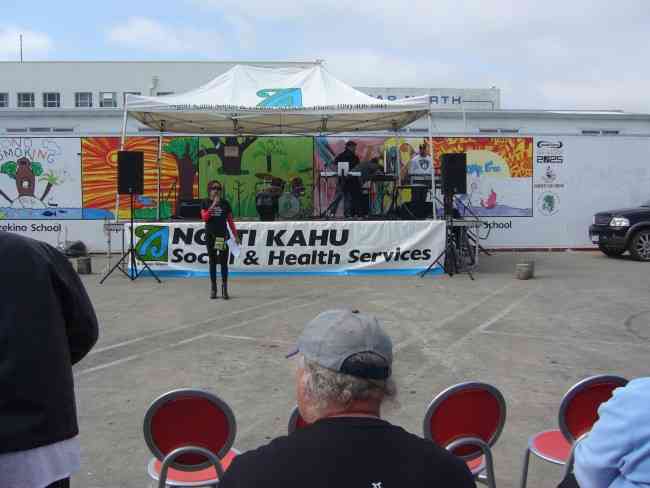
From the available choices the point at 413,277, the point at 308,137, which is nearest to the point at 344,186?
the point at 308,137

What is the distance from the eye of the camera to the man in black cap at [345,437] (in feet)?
5.00

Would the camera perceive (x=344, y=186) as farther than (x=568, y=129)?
No

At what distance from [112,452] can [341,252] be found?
9055 millimetres

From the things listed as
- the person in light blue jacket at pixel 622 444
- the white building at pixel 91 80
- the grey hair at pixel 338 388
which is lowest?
the person in light blue jacket at pixel 622 444

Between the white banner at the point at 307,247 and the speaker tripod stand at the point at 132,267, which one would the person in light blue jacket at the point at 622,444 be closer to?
the speaker tripod stand at the point at 132,267

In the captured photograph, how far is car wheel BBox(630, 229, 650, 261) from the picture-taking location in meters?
15.2

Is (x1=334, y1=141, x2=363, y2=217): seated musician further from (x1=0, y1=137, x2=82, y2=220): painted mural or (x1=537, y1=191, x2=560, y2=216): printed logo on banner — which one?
(x1=0, y1=137, x2=82, y2=220): painted mural

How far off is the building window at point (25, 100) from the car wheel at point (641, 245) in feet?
159

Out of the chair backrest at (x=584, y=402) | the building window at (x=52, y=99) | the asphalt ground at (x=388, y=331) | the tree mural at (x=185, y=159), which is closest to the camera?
the chair backrest at (x=584, y=402)

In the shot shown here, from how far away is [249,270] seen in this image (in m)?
13.3

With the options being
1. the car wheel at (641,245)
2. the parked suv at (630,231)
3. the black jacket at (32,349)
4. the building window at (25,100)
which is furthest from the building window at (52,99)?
the black jacket at (32,349)

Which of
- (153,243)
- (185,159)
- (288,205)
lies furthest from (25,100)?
(153,243)

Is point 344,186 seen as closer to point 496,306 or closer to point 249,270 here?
point 249,270

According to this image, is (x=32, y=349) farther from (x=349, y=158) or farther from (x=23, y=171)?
(x=23, y=171)
